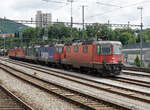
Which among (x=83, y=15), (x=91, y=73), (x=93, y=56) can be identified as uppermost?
(x=83, y=15)

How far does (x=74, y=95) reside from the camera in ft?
43.5

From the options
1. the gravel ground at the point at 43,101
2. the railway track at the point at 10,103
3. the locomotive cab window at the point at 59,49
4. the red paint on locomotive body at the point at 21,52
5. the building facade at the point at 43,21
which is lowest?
the gravel ground at the point at 43,101

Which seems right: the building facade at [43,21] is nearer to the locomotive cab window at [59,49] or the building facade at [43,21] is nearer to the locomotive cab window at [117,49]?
the locomotive cab window at [59,49]

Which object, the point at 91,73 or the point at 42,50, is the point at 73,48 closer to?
the point at 91,73

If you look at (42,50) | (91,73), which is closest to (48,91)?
(91,73)

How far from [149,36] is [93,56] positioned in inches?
4855

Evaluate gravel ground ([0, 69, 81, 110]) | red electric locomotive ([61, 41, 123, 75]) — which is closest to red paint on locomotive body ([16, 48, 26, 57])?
red electric locomotive ([61, 41, 123, 75])

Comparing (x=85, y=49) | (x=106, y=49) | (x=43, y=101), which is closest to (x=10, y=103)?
(x=43, y=101)

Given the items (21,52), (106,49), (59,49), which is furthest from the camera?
(21,52)

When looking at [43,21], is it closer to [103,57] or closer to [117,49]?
[117,49]

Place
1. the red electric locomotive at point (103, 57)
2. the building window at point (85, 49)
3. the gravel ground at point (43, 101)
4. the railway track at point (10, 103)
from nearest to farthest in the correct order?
the railway track at point (10, 103)
the gravel ground at point (43, 101)
the red electric locomotive at point (103, 57)
the building window at point (85, 49)

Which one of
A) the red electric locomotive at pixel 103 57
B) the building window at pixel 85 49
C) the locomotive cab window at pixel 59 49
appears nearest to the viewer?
the red electric locomotive at pixel 103 57

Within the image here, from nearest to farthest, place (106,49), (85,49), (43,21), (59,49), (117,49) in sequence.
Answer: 1. (106,49)
2. (117,49)
3. (85,49)
4. (59,49)
5. (43,21)

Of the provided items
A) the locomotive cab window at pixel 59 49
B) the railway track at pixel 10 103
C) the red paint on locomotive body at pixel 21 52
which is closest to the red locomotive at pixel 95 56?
the locomotive cab window at pixel 59 49
